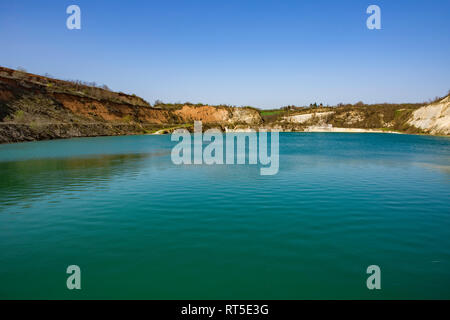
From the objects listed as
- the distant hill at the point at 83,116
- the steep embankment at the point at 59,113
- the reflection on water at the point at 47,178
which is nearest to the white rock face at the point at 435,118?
the distant hill at the point at 83,116

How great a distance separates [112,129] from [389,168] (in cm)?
12065

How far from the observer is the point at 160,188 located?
23.6m

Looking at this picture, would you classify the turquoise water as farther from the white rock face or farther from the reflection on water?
the white rock face

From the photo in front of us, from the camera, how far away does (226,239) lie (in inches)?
514

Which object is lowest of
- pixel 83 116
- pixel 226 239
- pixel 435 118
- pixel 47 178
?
pixel 226 239

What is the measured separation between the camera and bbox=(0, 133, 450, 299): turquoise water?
9.33 metres

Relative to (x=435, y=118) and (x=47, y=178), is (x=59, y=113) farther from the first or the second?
(x=435, y=118)

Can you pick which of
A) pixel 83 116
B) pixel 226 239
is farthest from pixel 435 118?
pixel 83 116

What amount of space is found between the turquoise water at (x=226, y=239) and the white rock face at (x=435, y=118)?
120 meters

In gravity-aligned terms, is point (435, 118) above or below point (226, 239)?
above

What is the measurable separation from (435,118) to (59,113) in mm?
163781

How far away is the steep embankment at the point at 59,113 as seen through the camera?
9146 centimetres

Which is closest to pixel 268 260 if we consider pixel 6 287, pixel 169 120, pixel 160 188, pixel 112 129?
pixel 6 287

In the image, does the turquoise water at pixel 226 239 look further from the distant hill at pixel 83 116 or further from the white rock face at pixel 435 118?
the white rock face at pixel 435 118
